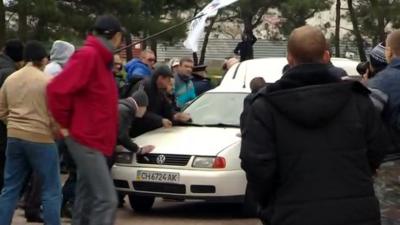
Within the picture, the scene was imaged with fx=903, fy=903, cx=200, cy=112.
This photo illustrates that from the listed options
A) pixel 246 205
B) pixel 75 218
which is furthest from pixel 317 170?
pixel 246 205

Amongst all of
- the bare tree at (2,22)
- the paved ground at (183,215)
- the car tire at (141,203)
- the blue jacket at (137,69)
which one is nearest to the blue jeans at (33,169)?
the paved ground at (183,215)

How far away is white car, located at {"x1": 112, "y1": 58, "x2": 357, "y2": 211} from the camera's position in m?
9.43

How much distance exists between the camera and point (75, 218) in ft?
23.4

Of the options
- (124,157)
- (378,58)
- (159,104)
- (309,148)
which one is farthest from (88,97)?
(159,104)

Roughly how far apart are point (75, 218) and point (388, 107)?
2836 mm

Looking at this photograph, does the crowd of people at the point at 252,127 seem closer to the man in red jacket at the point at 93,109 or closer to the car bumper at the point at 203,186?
the man in red jacket at the point at 93,109

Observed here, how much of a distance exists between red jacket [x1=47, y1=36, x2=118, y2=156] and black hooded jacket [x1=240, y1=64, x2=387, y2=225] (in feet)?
7.15

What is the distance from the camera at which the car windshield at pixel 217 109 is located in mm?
10641

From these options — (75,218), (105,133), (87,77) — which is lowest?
(75,218)

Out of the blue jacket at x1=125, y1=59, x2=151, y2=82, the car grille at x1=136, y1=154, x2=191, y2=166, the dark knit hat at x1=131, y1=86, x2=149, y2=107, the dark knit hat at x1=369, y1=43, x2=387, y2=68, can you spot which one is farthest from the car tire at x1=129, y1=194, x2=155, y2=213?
the dark knit hat at x1=369, y1=43, x2=387, y2=68

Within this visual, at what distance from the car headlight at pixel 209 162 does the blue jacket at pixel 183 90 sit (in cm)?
375

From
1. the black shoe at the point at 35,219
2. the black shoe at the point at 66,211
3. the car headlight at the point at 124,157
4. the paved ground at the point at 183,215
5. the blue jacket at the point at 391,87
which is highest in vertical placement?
the blue jacket at the point at 391,87

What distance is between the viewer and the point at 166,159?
31.7 feet

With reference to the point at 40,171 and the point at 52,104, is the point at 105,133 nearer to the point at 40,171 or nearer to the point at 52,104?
the point at 52,104
